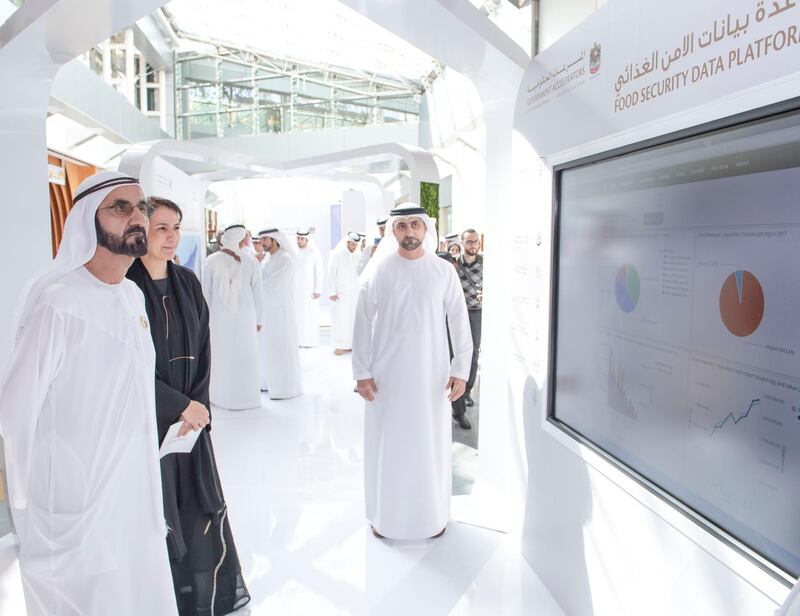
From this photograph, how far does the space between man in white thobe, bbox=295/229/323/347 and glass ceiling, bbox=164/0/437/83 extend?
3676 millimetres

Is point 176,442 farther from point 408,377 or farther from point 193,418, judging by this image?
point 408,377

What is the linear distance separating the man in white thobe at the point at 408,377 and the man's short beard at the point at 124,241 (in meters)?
1.46

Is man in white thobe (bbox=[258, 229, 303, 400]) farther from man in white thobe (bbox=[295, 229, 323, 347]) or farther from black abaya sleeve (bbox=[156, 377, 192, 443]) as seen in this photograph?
black abaya sleeve (bbox=[156, 377, 192, 443])

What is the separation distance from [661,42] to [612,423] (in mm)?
1318

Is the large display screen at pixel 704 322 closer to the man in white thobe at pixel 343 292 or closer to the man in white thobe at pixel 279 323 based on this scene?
the man in white thobe at pixel 279 323

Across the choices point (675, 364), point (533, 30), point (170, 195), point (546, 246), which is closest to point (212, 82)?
point (170, 195)

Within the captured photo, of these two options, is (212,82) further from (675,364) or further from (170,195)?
(675,364)

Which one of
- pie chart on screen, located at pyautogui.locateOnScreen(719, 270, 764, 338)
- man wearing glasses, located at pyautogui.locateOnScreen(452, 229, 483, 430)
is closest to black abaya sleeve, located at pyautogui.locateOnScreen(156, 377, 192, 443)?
pie chart on screen, located at pyautogui.locateOnScreen(719, 270, 764, 338)

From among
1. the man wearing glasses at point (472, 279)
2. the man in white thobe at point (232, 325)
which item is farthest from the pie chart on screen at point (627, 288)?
the man in white thobe at point (232, 325)

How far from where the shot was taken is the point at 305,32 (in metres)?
12.0

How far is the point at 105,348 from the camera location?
6.65ft

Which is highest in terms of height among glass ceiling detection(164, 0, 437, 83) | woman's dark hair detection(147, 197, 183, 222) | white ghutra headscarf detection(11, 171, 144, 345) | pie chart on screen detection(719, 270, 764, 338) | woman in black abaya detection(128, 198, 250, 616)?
glass ceiling detection(164, 0, 437, 83)

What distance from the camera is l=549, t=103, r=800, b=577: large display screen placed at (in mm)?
1482

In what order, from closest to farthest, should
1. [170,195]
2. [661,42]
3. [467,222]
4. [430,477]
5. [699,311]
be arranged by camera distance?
[699,311] < [661,42] < [430,477] < [170,195] < [467,222]
